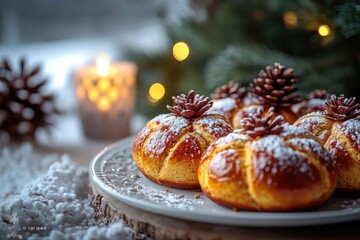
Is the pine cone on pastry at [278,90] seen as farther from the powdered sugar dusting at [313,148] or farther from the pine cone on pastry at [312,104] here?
the powdered sugar dusting at [313,148]

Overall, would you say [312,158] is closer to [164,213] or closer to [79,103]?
[164,213]

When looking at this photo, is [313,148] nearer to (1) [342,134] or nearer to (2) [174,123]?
(1) [342,134]

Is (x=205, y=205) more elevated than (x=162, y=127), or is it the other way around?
(x=162, y=127)

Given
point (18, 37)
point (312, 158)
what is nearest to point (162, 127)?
point (312, 158)

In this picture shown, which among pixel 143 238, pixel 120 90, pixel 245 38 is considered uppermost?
pixel 245 38

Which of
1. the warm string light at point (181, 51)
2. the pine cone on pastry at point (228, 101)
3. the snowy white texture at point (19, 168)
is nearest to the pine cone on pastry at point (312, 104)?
the pine cone on pastry at point (228, 101)

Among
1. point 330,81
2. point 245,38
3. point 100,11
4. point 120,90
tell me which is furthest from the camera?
point 100,11
